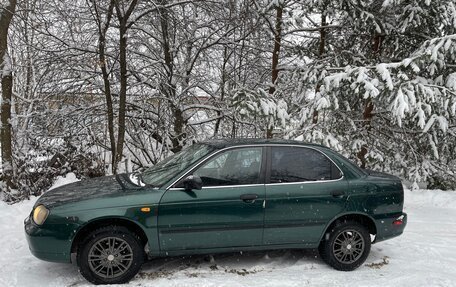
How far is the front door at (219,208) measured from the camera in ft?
14.1

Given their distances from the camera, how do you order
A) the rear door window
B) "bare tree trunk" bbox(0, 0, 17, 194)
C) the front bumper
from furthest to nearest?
"bare tree trunk" bbox(0, 0, 17, 194)
the rear door window
the front bumper

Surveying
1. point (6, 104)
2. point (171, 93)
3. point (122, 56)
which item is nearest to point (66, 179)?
point (6, 104)

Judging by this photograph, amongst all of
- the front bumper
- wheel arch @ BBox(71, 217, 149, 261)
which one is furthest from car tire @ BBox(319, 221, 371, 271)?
the front bumper

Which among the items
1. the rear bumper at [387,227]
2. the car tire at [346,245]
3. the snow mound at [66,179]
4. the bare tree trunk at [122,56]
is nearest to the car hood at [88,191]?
the car tire at [346,245]

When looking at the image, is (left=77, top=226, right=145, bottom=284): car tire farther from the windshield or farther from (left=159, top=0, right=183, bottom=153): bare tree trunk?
(left=159, top=0, right=183, bottom=153): bare tree trunk

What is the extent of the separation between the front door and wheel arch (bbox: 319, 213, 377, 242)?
2.82 ft

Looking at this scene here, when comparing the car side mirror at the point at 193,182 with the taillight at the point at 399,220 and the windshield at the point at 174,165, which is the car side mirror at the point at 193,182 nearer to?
the windshield at the point at 174,165

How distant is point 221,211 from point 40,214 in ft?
6.18

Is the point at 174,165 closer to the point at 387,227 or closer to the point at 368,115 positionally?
the point at 387,227

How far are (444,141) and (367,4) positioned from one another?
141 inches

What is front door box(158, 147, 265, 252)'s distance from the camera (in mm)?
4297

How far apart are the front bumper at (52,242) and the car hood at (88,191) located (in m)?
0.26

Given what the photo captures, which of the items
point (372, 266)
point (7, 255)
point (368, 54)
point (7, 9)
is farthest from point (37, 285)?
point (368, 54)

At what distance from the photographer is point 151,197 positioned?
428 centimetres
